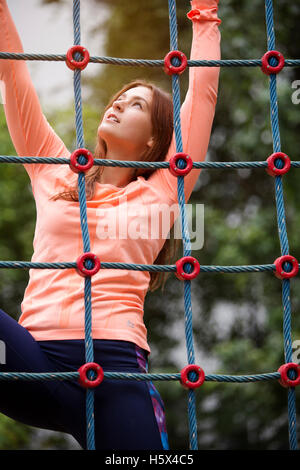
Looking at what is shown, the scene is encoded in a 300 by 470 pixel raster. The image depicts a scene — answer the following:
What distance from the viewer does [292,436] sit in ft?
3.68

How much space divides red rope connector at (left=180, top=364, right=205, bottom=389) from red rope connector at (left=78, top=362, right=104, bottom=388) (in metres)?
0.13

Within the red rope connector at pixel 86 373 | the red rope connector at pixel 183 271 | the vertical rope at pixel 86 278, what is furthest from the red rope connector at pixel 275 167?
the red rope connector at pixel 86 373

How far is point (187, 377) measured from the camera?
109 cm

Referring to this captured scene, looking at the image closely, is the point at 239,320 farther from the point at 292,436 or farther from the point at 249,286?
the point at 292,436

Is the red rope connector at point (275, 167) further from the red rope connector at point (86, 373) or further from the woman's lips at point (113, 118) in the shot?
the red rope connector at point (86, 373)

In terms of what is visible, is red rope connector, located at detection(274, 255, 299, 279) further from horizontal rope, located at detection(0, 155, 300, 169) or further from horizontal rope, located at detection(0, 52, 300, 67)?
horizontal rope, located at detection(0, 52, 300, 67)

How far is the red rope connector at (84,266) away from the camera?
1066 millimetres

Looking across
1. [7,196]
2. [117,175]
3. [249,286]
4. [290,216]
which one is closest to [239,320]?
[249,286]

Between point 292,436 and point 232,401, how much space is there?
134 inches

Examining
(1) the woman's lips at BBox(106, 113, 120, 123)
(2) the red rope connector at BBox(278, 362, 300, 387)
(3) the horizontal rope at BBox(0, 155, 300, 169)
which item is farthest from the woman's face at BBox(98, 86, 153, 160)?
(2) the red rope connector at BBox(278, 362, 300, 387)

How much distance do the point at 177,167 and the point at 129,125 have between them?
142 millimetres

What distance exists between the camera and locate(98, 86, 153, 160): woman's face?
1.26 metres

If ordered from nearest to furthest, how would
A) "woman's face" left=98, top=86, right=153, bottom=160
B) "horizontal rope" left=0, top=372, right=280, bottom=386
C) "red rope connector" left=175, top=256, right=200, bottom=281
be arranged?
"horizontal rope" left=0, top=372, right=280, bottom=386 → "red rope connector" left=175, top=256, right=200, bottom=281 → "woman's face" left=98, top=86, right=153, bottom=160

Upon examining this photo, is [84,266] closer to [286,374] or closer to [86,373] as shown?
[86,373]
